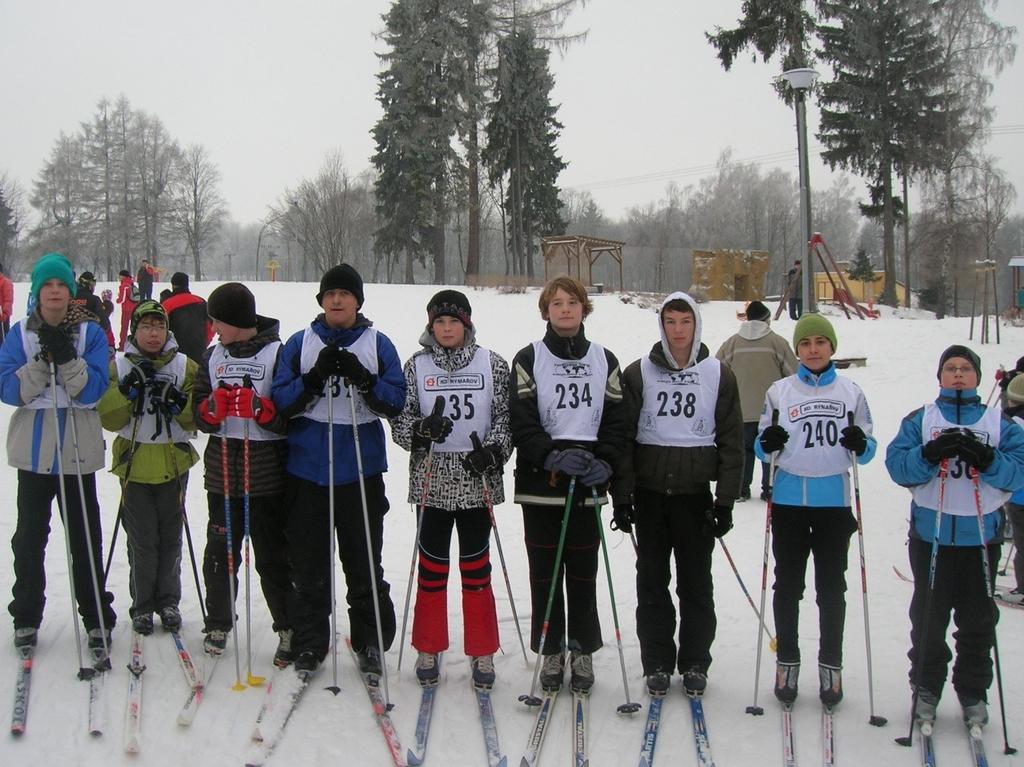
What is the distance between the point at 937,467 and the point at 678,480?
1.14 meters

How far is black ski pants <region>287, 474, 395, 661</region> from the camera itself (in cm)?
379

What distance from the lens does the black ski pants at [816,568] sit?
11.7ft

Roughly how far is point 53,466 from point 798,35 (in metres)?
21.9

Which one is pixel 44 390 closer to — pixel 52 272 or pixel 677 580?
pixel 52 272

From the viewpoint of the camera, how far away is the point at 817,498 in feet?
11.7

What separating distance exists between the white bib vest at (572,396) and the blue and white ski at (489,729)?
1.29 meters

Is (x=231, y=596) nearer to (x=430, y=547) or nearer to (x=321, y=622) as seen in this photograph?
(x=321, y=622)

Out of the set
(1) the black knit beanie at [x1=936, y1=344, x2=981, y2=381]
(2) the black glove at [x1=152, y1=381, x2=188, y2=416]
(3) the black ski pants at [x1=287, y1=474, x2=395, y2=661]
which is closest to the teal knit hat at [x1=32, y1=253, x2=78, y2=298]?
(2) the black glove at [x1=152, y1=381, x2=188, y2=416]

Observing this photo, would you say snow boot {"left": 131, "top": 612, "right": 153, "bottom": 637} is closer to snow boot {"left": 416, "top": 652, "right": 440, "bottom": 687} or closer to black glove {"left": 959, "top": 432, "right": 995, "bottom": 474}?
snow boot {"left": 416, "top": 652, "right": 440, "bottom": 687}

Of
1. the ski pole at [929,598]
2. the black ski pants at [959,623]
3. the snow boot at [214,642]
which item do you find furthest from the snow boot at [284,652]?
the black ski pants at [959,623]

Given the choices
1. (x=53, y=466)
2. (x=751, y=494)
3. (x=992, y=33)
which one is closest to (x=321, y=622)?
(x=53, y=466)

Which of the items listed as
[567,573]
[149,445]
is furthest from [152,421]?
[567,573]

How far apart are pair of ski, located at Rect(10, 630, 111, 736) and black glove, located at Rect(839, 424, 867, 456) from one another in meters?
3.53

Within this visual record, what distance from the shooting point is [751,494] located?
299 inches
